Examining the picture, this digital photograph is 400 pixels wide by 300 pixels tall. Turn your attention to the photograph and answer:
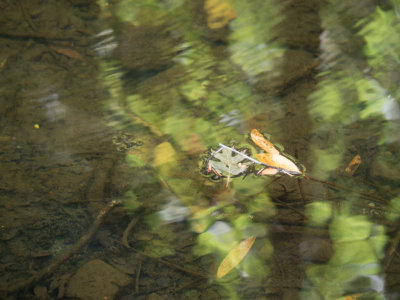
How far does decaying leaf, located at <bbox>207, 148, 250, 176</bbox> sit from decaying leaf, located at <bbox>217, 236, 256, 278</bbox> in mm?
375

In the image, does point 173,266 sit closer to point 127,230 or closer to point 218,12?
point 127,230

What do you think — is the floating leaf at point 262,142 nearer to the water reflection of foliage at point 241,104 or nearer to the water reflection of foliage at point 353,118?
the water reflection of foliage at point 241,104

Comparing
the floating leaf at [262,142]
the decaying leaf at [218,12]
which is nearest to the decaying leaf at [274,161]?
the floating leaf at [262,142]

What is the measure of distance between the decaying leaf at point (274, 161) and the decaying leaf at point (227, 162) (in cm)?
10

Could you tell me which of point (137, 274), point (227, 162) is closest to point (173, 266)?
point (137, 274)

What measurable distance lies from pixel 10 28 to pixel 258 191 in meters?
2.34

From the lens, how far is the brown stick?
4.92ft

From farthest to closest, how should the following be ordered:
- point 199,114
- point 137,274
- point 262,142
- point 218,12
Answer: point 218,12 → point 199,114 → point 262,142 → point 137,274

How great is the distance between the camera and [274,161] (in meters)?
1.88

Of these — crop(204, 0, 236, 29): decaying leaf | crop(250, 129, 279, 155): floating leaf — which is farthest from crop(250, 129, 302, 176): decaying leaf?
crop(204, 0, 236, 29): decaying leaf

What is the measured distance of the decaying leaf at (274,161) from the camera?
1843 mm

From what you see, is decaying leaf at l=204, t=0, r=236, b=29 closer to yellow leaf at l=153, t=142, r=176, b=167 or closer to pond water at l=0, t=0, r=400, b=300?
pond water at l=0, t=0, r=400, b=300

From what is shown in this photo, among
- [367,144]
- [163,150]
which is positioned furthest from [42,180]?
[367,144]

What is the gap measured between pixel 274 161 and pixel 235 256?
559 mm
